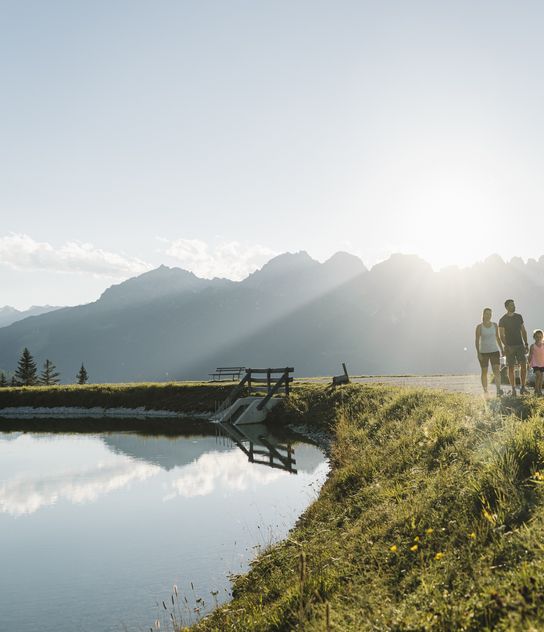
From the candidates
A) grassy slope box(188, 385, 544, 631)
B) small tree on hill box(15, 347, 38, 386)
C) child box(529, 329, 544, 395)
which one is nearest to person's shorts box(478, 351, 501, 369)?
child box(529, 329, 544, 395)

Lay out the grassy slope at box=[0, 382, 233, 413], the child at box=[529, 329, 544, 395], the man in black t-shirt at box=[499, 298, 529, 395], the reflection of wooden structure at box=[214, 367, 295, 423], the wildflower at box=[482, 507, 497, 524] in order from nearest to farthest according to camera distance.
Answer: the wildflower at box=[482, 507, 497, 524] → the child at box=[529, 329, 544, 395] → the man in black t-shirt at box=[499, 298, 529, 395] → the reflection of wooden structure at box=[214, 367, 295, 423] → the grassy slope at box=[0, 382, 233, 413]

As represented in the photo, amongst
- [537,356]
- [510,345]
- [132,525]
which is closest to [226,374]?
[132,525]

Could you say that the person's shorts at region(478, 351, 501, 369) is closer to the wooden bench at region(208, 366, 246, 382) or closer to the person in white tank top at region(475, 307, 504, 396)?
the person in white tank top at region(475, 307, 504, 396)

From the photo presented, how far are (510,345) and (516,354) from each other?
1.20ft

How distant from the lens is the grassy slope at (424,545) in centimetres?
Result: 584

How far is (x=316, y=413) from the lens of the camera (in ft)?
110

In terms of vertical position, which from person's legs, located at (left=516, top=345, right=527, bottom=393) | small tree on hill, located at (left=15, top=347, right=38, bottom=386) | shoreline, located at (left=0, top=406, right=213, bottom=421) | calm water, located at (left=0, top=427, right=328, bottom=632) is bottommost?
calm water, located at (left=0, top=427, right=328, bottom=632)

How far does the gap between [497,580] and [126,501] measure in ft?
52.7

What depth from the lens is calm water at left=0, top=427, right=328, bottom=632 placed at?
10.8 m

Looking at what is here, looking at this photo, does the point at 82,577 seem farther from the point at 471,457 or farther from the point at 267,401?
the point at 267,401

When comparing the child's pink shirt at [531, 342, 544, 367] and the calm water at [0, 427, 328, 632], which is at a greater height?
the child's pink shirt at [531, 342, 544, 367]

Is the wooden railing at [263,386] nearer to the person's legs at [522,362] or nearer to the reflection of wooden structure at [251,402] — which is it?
the reflection of wooden structure at [251,402]

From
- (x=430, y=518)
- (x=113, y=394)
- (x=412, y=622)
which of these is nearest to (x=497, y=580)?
(x=412, y=622)

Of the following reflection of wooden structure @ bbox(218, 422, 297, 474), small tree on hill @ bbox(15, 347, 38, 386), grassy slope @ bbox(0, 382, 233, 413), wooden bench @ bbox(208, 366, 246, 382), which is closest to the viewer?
reflection of wooden structure @ bbox(218, 422, 297, 474)
